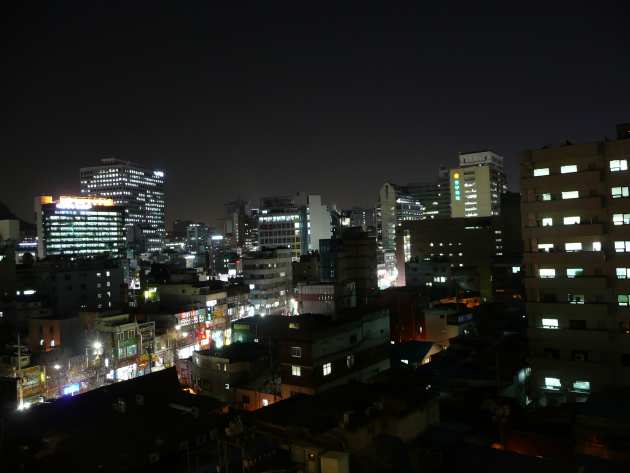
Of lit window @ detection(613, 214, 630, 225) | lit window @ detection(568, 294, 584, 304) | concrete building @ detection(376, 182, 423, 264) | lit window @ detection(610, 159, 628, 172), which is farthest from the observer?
concrete building @ detection(376, 182, 423, 264)

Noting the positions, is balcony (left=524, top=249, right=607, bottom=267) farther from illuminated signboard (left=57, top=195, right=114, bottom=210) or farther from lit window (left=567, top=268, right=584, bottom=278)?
illuminated signboard (left=57, top=195, right=114, bottom=210)

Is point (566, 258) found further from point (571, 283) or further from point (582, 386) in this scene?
point (582, 386)

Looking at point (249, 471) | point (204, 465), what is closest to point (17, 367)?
point (204, 465)

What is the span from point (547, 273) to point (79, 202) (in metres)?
125

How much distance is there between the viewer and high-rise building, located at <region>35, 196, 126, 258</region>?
12544 cm

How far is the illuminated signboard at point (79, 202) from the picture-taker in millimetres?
128875

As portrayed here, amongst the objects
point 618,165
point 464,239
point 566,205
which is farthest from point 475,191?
point 618,165

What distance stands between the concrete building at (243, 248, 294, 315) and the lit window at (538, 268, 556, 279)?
44.8 m

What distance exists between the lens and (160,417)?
2455 centimetres

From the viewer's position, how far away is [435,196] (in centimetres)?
17412

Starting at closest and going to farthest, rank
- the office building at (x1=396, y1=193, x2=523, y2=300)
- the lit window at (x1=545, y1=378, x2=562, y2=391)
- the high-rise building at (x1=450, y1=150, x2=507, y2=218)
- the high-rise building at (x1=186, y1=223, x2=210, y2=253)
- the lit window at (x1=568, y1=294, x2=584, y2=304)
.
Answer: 1. the lit window at (x1=545, y1=378, x2=562, y2=391)
2. the lit window at (x1=568, y1=294, x2=584, y2=304)
3. the office building at (x1=396, y1=193, x2=523, y2=300)
4. the high-rise building at (x1=450, y1=150, x2=507, y2=218)
5. the high-rise building at (x1=186, y1=223, x2=210, y2=253)

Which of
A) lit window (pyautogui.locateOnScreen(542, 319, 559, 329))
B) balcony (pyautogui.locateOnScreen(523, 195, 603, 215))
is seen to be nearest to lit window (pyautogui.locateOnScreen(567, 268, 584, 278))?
lit window (pyautogui.locateOnScreen(542, 319, 559, 329))

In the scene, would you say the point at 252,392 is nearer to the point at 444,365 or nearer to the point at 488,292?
the point at 444,365

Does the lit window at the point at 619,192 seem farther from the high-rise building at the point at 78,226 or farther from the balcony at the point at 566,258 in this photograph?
the high-rise building at the point at 78,226
